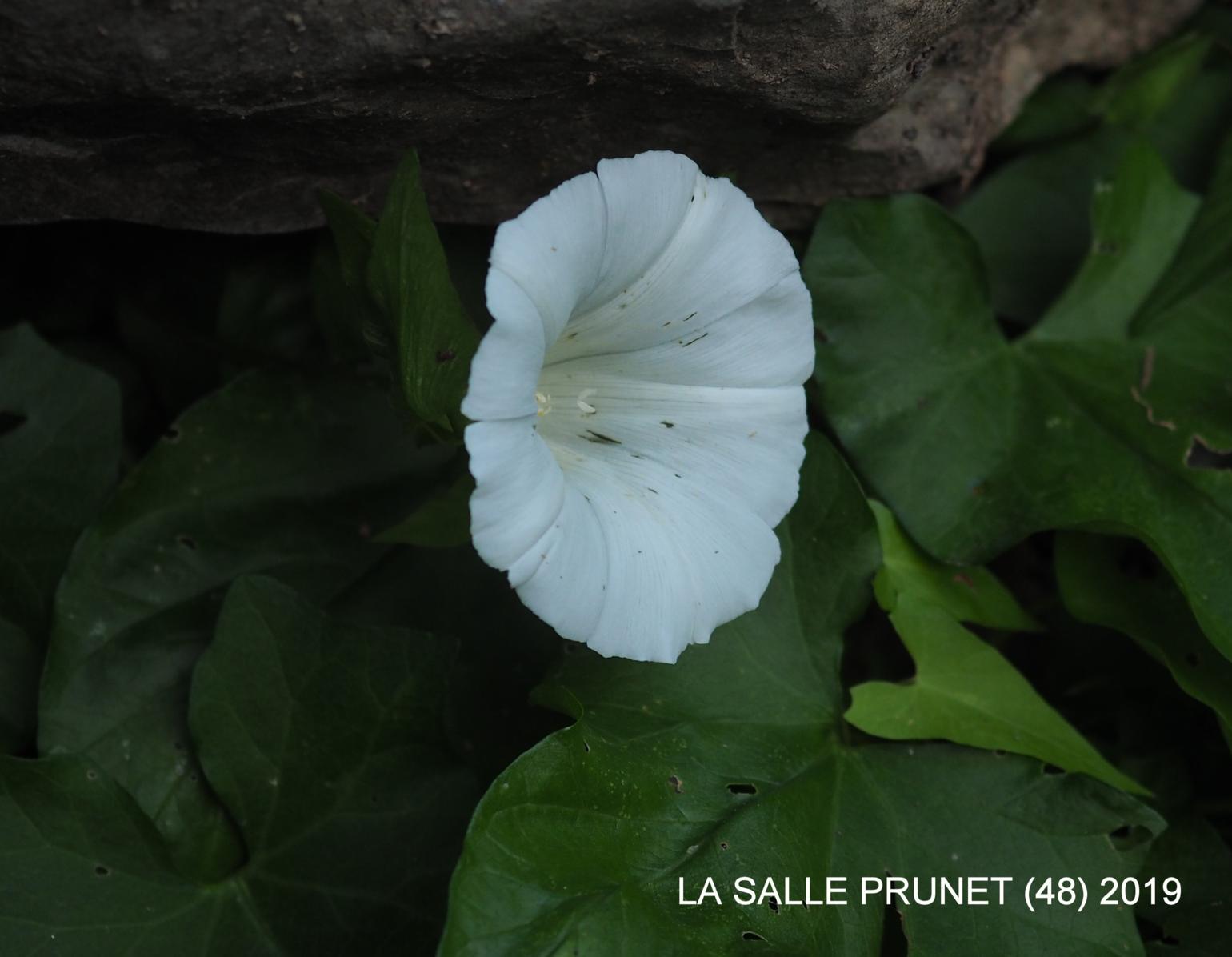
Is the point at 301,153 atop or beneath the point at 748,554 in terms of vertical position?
atop

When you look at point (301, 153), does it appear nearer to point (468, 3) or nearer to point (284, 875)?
point (468, 3)

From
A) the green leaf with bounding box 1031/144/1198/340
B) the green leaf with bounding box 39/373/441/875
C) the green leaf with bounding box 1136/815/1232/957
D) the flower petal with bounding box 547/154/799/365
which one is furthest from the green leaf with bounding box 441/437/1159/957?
the green leaf with bounding box 1031/144/1198/340

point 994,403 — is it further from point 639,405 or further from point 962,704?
point 639,405

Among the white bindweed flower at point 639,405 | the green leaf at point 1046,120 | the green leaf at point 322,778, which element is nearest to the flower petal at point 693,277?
the white bindweed flower at point 639,405

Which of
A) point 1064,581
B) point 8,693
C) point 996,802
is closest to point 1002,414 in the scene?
point 1064,581

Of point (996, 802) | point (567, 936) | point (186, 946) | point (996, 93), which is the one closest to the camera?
point (567, 936)

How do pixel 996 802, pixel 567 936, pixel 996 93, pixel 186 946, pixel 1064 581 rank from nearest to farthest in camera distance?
pixel 567 936
pixel 186 946
pixel 996 802
pixel 1064 581
pixel 996 93

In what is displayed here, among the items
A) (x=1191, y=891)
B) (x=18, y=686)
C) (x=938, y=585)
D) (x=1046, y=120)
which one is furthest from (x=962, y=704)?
(x=18, y=686)
